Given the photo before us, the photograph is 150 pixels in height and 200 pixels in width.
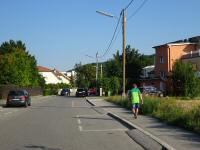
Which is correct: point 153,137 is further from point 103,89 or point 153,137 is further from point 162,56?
point 162,56

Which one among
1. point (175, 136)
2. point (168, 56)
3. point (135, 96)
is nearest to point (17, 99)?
point (135, 96)

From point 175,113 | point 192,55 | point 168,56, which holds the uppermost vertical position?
point 168,56

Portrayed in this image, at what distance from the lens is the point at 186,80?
55.2 m

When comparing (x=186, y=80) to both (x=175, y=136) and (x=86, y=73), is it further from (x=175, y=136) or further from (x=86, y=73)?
(x=86, y=73)

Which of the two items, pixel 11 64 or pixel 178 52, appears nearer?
pixel 11 64

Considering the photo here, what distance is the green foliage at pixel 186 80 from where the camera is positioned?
2160 inches

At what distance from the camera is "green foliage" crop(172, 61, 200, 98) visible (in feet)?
180

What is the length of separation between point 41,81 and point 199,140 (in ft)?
304

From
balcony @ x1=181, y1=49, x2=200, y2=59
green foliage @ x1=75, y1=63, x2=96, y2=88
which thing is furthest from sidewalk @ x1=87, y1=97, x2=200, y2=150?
green foliage @ x1=75, y1=63, x2=96, y2=88

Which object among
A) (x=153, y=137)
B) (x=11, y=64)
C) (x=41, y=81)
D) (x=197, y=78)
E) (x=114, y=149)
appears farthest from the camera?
(x=41, y=81)

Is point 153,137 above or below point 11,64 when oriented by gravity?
below

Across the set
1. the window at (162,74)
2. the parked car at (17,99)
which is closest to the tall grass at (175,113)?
the parked car at (17,99)

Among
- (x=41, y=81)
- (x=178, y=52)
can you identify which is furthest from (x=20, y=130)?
(x=41, y=81)

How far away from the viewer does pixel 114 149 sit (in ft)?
39.7
